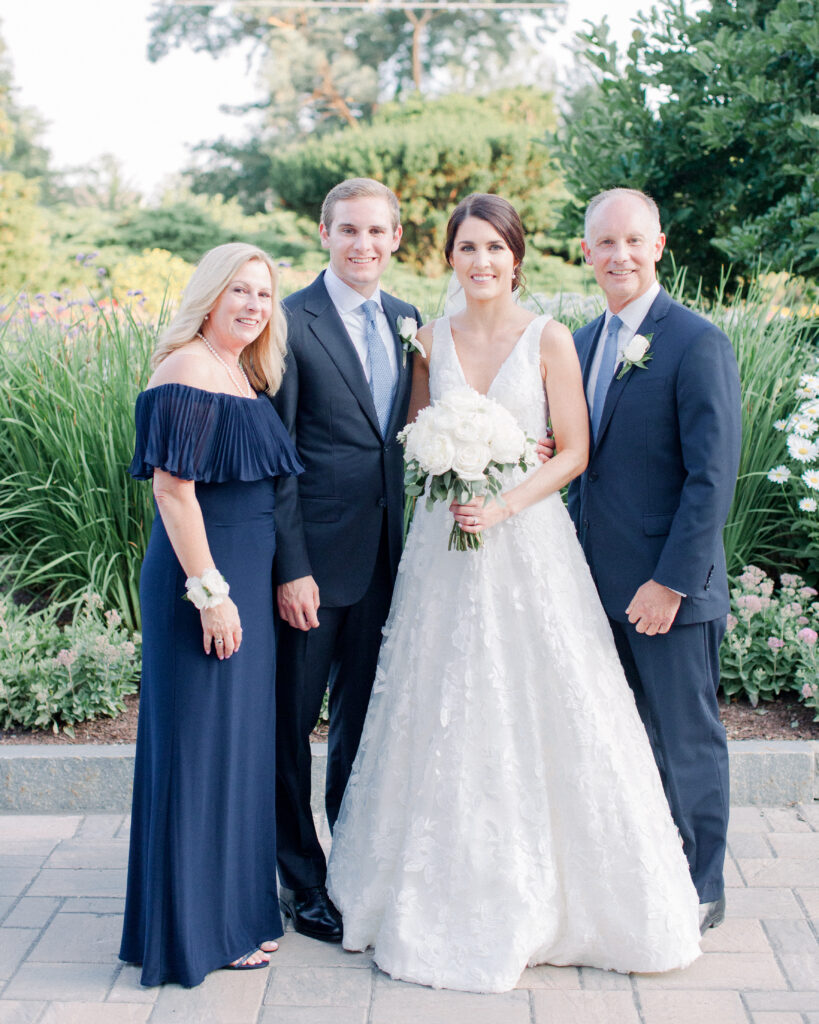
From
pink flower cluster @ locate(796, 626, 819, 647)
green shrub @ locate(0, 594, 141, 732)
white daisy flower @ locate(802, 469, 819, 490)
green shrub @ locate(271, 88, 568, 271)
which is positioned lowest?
green shrub @ locate(0, 594, 141, 732)

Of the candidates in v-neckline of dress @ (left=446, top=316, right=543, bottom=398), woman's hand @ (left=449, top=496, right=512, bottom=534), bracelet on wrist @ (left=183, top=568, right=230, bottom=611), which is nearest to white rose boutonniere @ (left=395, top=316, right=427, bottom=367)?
v-neckline of dress @ (left=446, top=316, right=543, bottom=398)

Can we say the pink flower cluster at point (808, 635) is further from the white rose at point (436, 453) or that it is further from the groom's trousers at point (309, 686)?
the white rose at point (436, 453)

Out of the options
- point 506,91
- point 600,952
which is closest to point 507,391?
point 600,952

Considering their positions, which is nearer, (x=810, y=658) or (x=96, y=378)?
(x=810, y=658)

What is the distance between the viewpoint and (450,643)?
121 inches

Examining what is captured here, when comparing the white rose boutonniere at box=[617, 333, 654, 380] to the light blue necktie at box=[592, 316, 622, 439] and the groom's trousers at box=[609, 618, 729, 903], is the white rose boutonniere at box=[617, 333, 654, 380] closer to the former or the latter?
the light blue necktie at box=[592, 316, 622, 439]

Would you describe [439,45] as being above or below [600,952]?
above

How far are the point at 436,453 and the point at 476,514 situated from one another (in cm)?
25

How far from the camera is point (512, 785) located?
2.97 metres

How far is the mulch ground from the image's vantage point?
4273 millimetres

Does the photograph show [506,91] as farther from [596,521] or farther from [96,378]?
[596,521]

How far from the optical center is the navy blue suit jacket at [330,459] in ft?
10.1

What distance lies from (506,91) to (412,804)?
21002 millimetres

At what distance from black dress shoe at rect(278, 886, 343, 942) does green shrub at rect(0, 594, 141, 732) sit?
1.46 metres
